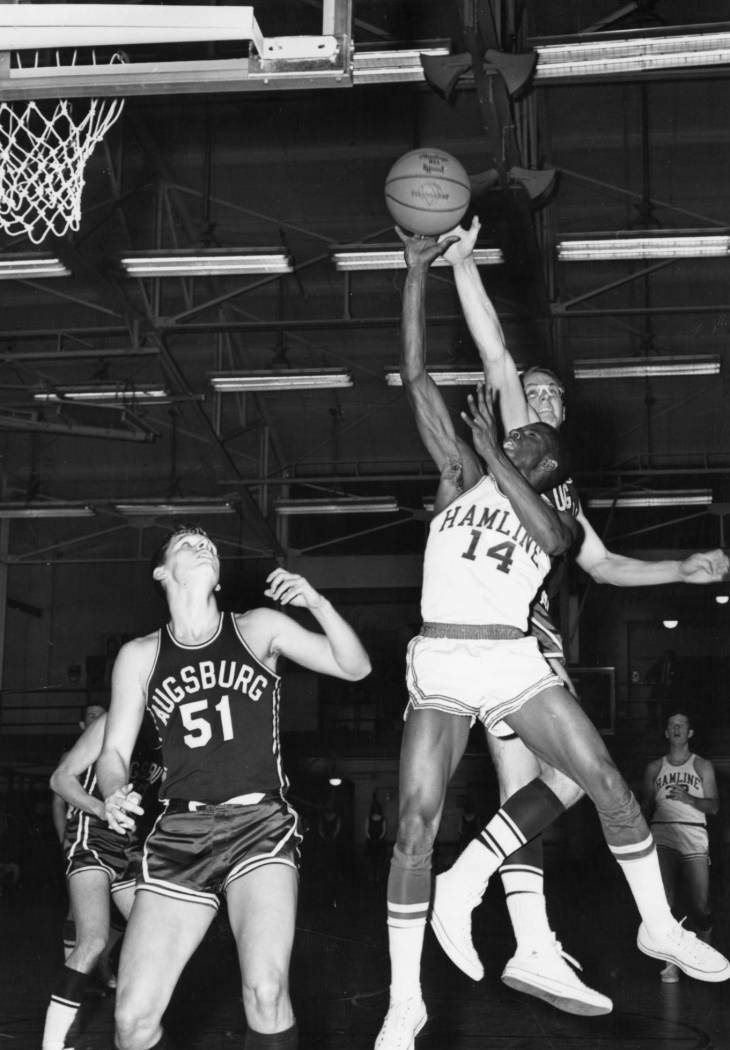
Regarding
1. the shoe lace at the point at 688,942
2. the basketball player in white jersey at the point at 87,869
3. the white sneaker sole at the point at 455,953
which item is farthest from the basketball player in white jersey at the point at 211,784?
the shoe lace at the point at 688,942

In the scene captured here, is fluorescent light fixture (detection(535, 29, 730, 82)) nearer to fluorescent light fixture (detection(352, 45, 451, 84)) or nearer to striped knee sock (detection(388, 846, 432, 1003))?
fluorescent light fixture (detection(352, 45, 451, 84))


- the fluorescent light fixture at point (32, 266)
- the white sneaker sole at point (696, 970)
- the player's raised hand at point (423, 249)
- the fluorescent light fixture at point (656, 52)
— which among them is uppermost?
the fluorescent light fixture at point (656, 52)

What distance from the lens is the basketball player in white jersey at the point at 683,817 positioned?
→ 8945 mm

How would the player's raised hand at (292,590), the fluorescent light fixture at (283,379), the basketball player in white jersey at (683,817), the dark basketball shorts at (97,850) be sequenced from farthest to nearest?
the fluorescent light fixture at (283,379), the basketball player in white jersey at (683,817), the dark basketball shorts at (97,850), the player's raised hand at (292,590)

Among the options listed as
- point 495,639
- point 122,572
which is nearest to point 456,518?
point 495,639

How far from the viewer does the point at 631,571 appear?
18.5 ft

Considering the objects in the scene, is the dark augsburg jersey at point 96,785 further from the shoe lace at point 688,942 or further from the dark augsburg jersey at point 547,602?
the shoe lace at point 688,942

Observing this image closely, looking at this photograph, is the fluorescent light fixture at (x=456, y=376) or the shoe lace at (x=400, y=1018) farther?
the fluorescent light fixture at (x=456, y=376)

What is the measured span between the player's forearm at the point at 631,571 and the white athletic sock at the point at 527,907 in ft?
4.41

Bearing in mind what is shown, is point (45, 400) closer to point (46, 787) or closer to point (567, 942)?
point (46, 787)

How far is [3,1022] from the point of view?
633cm

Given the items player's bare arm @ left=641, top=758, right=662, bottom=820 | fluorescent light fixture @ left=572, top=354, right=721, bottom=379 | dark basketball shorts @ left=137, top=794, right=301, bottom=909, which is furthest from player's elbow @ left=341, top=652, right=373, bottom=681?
fluorescent light fixture @ left=572, top=354, right=721, bottom=379

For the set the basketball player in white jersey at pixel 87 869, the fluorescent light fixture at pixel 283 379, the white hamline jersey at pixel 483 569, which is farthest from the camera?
the fluorescent light fixture at pixel 283 379

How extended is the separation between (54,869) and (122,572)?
300 inches
